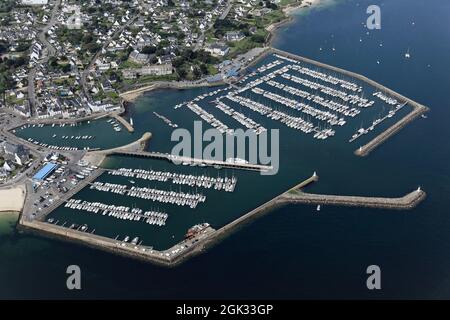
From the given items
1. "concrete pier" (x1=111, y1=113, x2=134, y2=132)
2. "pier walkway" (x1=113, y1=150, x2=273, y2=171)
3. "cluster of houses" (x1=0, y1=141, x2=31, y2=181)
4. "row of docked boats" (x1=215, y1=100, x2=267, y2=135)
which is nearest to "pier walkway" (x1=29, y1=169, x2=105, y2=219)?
"pier walkway" (x1=113, y1=150, x2=273, y2=171)

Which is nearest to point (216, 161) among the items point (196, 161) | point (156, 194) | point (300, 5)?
point (196, 161)

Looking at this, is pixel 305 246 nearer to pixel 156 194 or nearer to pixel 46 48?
pixel 156 194

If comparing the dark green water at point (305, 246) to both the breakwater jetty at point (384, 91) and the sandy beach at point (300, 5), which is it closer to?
the breakwater jetty at point (384, 91)

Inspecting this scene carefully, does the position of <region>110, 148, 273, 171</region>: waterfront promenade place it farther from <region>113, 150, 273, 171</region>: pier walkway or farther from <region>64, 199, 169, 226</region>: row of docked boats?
<region>64, 199, 169, 226</region>: row of docked boats

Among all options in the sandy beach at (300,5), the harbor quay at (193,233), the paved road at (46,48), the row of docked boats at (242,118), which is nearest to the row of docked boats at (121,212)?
the harbor quay at (193,233)

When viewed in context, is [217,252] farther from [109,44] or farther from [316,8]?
[316,8]

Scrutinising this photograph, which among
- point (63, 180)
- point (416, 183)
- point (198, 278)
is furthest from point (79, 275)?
point (416, 183)
